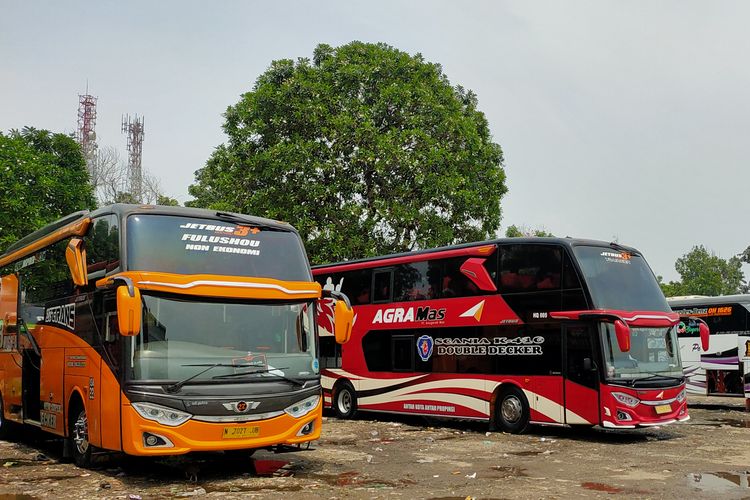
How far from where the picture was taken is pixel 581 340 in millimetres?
14922

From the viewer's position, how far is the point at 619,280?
1545 cm

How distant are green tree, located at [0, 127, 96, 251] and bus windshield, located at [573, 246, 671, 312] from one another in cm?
2373

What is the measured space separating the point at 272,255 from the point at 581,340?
6.58 m

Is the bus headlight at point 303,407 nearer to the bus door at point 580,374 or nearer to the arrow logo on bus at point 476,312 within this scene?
the bus door at point 580,374

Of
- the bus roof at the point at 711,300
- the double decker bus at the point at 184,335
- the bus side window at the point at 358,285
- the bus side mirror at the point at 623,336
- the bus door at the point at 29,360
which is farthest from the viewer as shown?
the bus roof at the point at 711,300

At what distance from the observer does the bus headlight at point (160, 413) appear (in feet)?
31.6

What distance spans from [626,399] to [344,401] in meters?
7.91

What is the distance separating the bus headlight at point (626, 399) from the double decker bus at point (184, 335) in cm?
584

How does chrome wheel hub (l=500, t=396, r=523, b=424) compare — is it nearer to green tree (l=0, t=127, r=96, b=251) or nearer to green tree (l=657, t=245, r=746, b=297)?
green tree (l=0, t=127, r=96, b=251)

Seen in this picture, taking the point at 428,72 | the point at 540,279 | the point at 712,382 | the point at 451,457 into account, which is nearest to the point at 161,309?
the point at 451,457

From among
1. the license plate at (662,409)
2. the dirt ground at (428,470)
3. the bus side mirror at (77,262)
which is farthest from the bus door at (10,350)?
the license plate at (662,409)

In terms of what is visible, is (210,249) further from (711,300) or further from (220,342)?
(711,300)

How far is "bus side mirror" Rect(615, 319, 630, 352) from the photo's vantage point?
1389cm

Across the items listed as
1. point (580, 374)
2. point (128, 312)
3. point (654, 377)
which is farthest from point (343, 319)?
point (654, 377)
